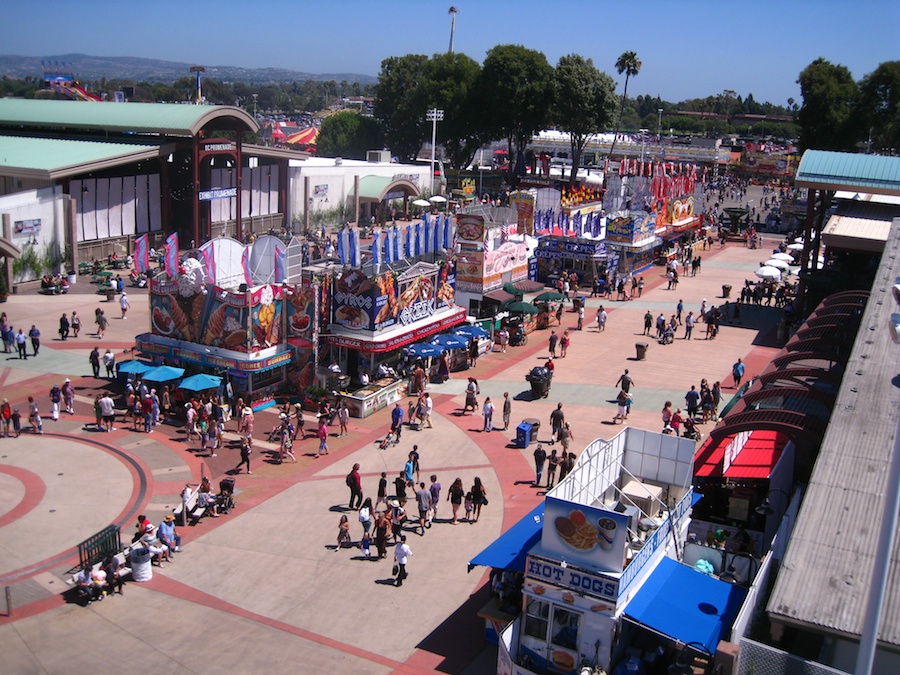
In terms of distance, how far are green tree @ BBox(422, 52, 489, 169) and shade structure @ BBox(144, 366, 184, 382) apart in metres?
70.9

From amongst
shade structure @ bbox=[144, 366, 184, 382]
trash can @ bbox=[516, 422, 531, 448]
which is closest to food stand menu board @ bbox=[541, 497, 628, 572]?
trash can @ bbox=[516, 422, 531, 448]

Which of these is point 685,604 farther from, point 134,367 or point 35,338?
point 35,338

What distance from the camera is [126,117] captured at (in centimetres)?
5750

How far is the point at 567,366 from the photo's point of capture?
1517 inches

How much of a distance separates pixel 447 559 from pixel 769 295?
37.0 metres

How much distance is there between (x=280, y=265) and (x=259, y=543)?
13.4 meters

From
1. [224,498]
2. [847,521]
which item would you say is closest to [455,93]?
[224,498]

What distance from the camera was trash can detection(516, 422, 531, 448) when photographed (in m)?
29.0

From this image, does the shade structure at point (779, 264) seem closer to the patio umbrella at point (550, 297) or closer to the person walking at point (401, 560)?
the patio umbrella at point (550, 297)

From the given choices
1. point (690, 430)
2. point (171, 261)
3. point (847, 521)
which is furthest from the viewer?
point (171, 261)

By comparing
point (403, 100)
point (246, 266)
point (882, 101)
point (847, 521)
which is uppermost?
point (882, 101)

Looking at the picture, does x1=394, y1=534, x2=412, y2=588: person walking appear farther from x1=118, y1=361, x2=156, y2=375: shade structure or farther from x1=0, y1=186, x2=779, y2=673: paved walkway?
x1=118, y1=361, x2=156, y2=375: shade structure

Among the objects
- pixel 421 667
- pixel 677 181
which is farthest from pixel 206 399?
pixel 677 181

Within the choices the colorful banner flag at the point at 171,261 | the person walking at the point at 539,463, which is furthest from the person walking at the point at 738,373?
the colorful banner flag at the point at 171,261
